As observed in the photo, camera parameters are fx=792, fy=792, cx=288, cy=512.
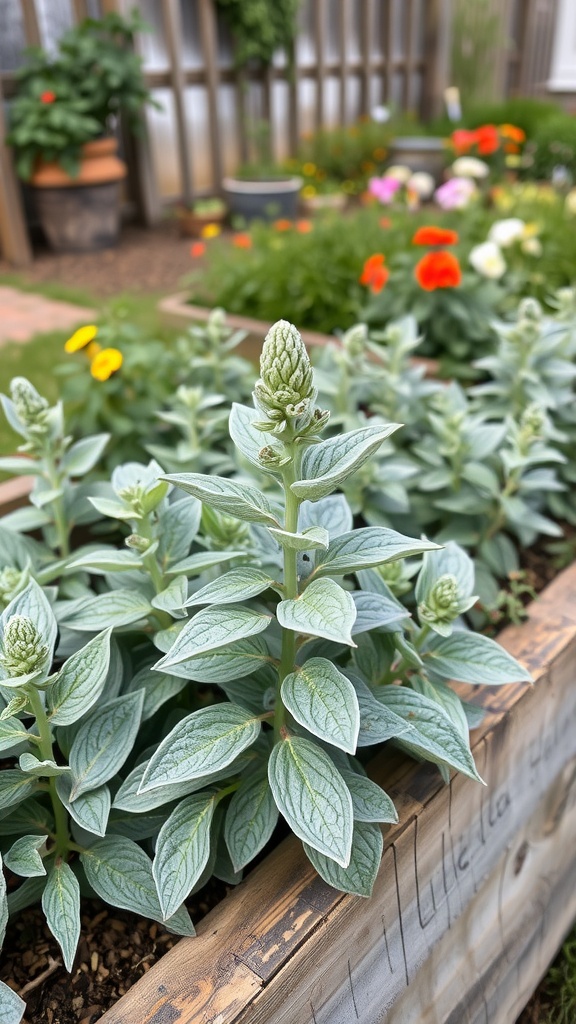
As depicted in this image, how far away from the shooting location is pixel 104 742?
0.94 m

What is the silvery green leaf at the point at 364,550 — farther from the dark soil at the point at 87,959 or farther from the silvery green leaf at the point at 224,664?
the dark soil at the point at 87,959

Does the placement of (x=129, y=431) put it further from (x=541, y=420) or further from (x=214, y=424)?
(x=541, y=420)

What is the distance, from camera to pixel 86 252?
4.56 m

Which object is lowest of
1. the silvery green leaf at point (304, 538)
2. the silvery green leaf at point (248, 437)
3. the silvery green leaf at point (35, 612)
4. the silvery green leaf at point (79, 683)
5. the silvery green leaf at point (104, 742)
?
the silvery green leaf at point (104, 742)

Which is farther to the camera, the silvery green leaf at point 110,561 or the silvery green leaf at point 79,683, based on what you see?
the silvery green leaf at point 110,561

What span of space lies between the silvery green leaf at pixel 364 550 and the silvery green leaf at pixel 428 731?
18 centimetres

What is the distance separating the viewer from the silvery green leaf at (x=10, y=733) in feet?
2.81

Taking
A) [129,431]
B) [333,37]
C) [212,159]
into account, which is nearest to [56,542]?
[129,431]

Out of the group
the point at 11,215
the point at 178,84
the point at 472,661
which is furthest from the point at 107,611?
the point at 178,84

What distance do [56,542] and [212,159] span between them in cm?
496

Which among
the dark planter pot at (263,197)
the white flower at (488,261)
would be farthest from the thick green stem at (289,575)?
the dark planter pot at (263,197)

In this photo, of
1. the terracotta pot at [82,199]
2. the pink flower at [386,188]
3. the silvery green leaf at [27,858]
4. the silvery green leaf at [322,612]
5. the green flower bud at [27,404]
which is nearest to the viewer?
the silvery green leaf at [322,612]

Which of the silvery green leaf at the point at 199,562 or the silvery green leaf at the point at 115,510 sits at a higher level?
the silvery green leaf at the point at 115,510

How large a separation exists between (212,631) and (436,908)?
53 cm
